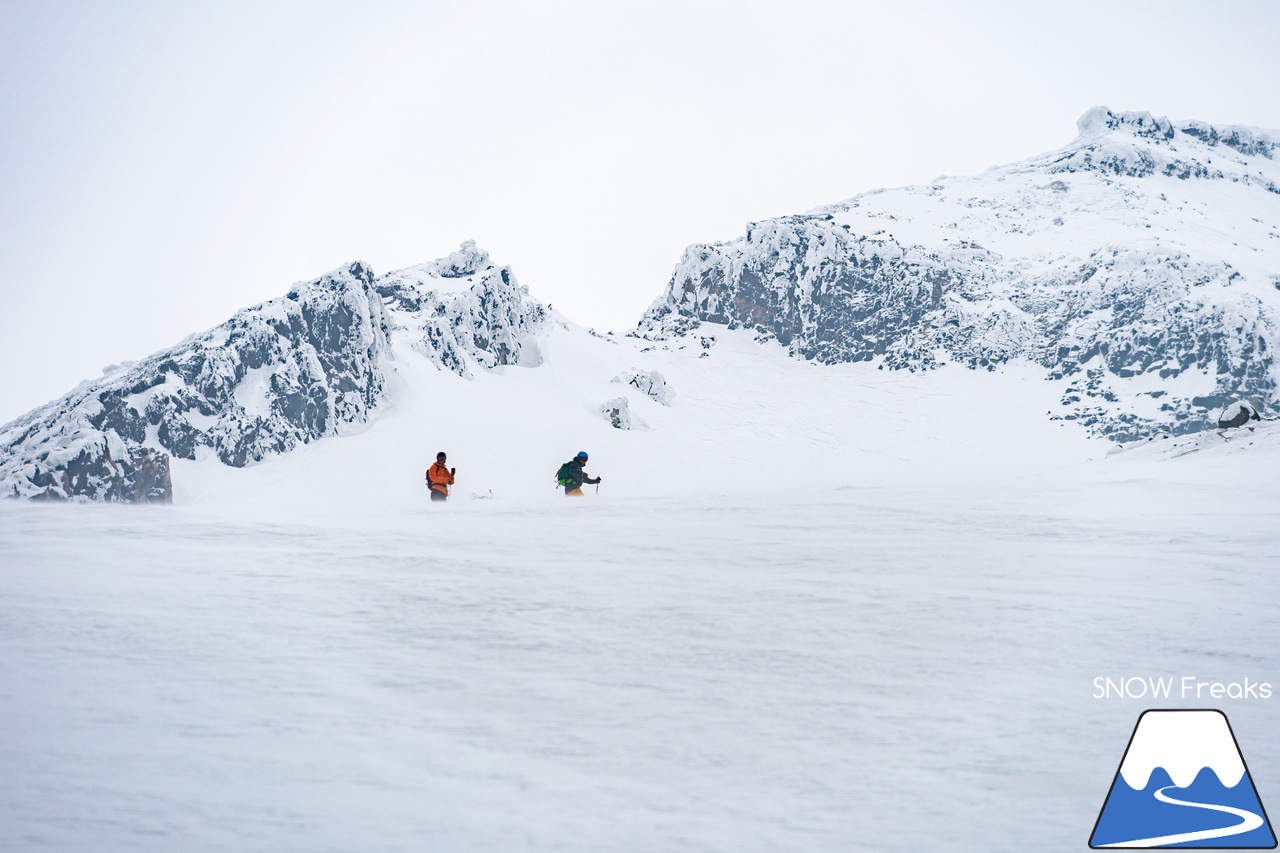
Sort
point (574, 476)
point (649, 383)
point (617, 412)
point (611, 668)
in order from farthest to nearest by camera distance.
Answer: point (649, 383)
point (617, 412)
point (574, 476)
point (611, 668)

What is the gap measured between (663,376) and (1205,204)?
2979 inches

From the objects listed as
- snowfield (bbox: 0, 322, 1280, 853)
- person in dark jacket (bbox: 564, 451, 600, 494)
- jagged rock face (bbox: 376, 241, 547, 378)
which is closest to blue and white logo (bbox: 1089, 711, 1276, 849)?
snowfield (bbox: 0, 322, 1280, 853)

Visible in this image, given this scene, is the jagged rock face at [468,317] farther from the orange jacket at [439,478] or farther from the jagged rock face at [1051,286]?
the orange jacket at [439,478]

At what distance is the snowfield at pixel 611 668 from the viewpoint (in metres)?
3.71

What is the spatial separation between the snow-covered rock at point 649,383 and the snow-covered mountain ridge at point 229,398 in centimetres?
1075

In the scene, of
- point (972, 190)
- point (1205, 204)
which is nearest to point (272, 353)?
point (972, 190)

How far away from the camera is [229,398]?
33.1 m

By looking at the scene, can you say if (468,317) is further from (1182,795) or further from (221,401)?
(1182,795)

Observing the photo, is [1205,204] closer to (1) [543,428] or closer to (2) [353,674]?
(1) [543,428]

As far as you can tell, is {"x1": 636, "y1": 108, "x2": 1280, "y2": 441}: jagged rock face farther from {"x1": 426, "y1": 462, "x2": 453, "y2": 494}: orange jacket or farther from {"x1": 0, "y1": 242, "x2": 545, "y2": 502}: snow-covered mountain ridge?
{"x1": 426, "y1": 462, "x2": 453, "y2": 494}: orange jacket

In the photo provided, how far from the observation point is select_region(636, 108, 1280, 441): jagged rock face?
61656mm

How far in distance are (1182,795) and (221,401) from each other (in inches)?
1364

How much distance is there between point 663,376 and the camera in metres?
58.5

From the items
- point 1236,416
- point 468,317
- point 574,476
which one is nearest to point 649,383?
point 468,317
